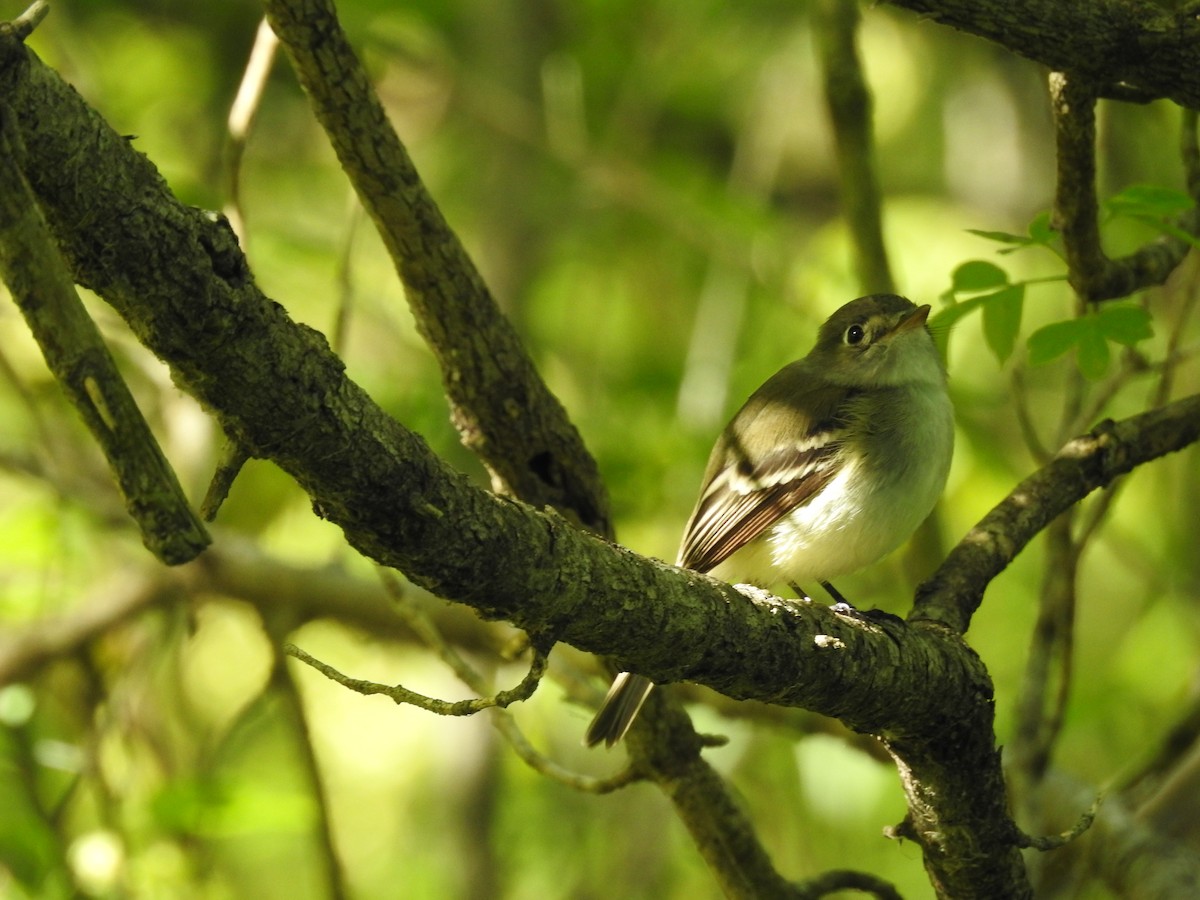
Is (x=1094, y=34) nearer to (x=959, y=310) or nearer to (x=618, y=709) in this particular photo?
(x=959, y=310)

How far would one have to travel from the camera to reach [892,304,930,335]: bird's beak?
395 centimetres

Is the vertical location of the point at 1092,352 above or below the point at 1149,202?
below

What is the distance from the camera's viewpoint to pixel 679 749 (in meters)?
3.09

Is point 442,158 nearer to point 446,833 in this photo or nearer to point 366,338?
point 366,338

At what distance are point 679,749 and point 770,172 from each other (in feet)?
12.6

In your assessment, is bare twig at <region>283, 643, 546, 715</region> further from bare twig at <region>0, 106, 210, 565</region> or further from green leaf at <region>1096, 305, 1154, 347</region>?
green leaf at <region>1096, 305, 1154, 347</region>

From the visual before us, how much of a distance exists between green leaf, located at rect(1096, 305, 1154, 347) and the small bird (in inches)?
45.0

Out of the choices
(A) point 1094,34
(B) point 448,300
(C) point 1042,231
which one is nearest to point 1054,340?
(C) point 1042,231

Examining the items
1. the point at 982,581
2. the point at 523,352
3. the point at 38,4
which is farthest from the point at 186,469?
the point at 38,4

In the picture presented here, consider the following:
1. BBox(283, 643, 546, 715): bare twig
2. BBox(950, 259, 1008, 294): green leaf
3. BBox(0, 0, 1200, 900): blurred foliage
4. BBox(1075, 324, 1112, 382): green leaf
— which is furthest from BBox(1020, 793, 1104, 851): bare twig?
BBox(0, 0, 1200, 900): blurred foliage

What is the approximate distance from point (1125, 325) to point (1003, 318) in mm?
313

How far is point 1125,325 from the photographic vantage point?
2.61 metres

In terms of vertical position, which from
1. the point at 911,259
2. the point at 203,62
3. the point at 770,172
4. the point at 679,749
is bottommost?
the point at 679,749

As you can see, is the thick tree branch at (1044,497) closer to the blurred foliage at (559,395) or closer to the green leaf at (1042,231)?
the green leaf at (1042,231)
